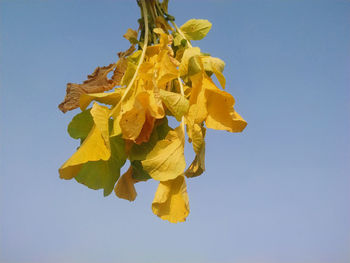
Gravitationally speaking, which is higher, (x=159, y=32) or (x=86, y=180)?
(x=159, y=32)

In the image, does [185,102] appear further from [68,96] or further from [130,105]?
[68,96]

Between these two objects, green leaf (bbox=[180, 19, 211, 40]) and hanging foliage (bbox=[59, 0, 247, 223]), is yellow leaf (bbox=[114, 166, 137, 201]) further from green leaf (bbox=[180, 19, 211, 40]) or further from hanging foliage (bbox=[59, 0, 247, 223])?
green leaf (bbox=[180, 19, 211, 40])

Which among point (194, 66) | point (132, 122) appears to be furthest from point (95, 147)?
point (194, 66)

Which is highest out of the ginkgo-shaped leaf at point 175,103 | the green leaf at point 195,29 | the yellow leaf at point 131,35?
the green leaf at point 195,29

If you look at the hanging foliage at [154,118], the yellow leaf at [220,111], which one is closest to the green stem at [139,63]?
the hanging foliage at [154,118]

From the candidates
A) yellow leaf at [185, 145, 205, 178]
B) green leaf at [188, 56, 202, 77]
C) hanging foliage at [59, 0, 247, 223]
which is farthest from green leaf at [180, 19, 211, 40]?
yellow leaf at [185, 145, 205, 178]

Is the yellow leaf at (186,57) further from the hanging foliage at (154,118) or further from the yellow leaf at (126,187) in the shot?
the yellow leaf at (126,187)

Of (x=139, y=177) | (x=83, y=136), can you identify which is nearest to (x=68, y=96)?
(x=83, y=136)
